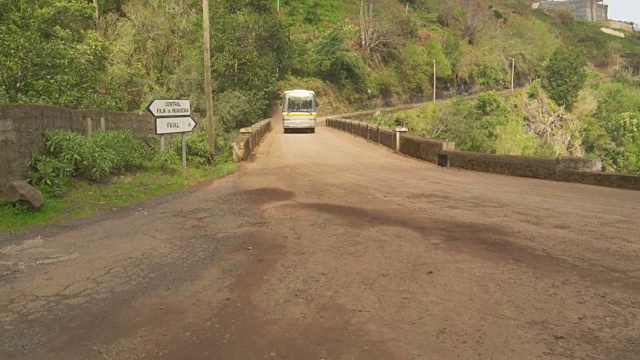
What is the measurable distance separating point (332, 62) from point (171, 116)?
48.4m

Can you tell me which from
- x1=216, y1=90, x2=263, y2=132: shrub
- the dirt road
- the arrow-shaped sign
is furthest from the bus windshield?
the dirt road

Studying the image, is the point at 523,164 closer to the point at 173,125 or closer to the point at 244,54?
the point at 173,125

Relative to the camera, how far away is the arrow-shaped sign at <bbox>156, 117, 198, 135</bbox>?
12.4 metres

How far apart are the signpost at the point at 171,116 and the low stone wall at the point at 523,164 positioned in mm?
8388

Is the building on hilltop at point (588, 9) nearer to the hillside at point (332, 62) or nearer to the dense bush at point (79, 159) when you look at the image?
the hillside at point (332, 62)

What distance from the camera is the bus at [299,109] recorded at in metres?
30.8

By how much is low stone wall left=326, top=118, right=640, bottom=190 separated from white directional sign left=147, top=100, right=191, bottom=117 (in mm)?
8552

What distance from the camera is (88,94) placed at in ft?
61.0

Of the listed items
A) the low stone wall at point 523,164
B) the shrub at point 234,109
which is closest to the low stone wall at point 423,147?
the low stone wall at point 523,164

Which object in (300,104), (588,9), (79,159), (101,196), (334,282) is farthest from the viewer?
(588,9)

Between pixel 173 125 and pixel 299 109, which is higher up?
pixel 299 109

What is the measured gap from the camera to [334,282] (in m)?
4.80

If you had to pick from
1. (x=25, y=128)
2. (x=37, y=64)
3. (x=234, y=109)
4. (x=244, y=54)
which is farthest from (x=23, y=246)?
(x=244, y=54)

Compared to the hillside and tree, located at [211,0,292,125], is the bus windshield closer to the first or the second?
the hillside
